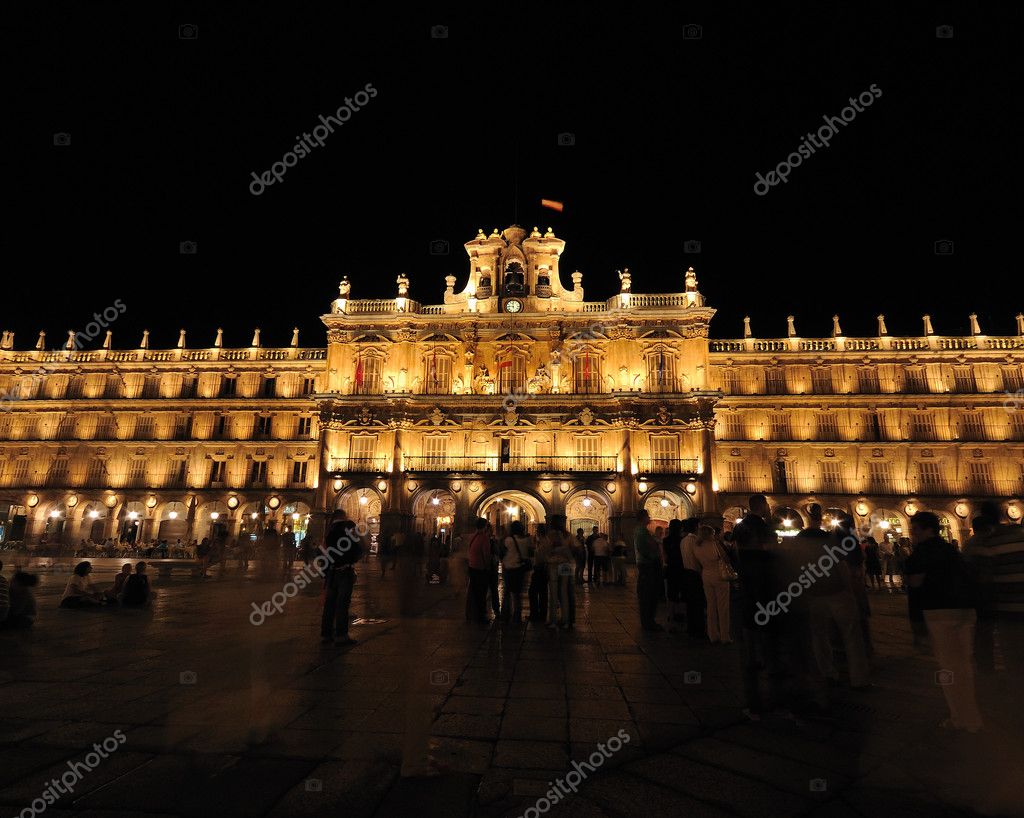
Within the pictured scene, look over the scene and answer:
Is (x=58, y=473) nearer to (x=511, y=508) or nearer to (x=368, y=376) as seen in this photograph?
(x=368, y=376)

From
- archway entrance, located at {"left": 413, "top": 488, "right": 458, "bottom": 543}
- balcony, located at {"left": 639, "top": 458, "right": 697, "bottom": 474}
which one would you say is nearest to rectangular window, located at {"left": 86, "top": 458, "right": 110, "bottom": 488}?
archway entrance, located at {"left": 413, "top": 488, "right": 458, "bottom": 543}

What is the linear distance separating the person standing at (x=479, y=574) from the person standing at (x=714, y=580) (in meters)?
3.37

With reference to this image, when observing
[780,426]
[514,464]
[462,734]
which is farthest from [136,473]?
[462,734]

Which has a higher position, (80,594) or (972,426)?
(972,426)

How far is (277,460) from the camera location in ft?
124

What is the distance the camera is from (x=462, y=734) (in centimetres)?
468

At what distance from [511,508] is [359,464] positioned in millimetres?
8616

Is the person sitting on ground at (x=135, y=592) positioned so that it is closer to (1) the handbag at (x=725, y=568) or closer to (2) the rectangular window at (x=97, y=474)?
(1) the handbag at (x=725, y=568)

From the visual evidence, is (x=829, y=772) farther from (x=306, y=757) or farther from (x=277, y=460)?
(x=277, y=460)

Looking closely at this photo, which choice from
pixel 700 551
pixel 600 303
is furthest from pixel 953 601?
pixel 600 303

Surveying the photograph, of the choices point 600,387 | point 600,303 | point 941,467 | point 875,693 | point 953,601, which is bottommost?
point 875,693

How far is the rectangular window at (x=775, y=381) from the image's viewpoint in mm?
36969

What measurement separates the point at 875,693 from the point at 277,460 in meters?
36.4

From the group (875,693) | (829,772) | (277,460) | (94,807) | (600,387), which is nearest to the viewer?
(94,807)
